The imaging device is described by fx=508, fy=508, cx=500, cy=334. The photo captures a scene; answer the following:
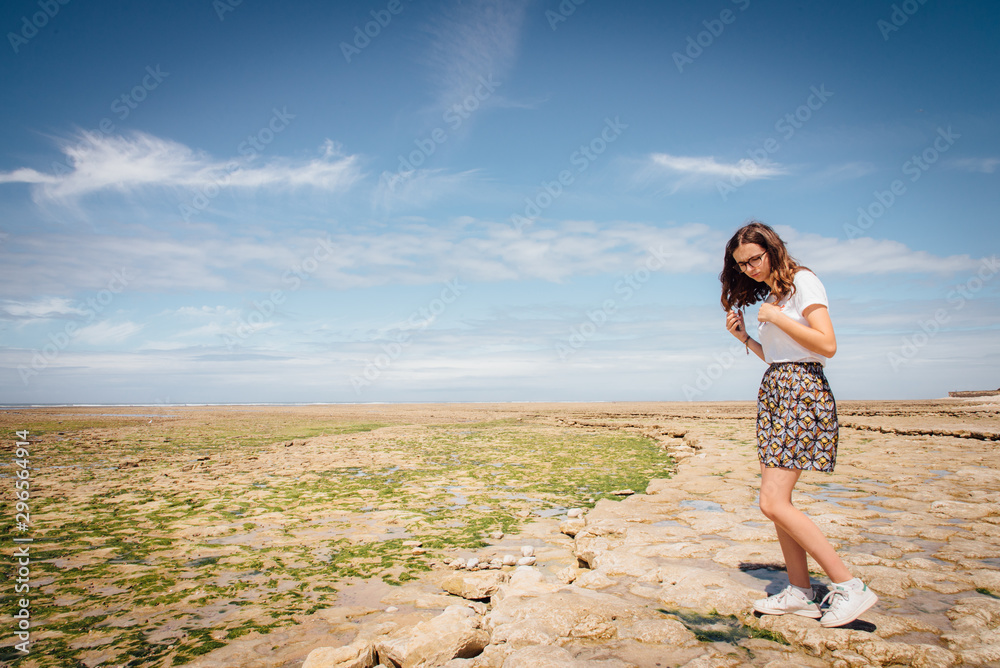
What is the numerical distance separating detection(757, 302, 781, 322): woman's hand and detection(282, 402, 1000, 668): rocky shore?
1678mm

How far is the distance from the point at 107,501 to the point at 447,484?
17.0ft

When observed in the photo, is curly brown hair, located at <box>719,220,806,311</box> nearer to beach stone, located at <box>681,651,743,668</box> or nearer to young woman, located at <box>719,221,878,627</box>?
young woman, located at <box>719,221,878,627</box>

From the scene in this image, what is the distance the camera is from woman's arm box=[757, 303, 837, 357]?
259 centimetres

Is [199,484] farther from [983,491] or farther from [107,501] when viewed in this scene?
[983,491]

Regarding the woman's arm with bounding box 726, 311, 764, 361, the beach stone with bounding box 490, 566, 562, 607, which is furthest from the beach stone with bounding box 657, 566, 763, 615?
the woman's arm with bounding box 726, 311, 764, 361

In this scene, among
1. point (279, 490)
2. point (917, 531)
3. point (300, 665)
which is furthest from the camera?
point (279, 490)

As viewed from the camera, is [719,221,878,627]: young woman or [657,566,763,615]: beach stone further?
[657,566,763,615]: beach stone

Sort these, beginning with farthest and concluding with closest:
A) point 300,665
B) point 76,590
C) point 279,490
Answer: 1. point 279,490
2. point 76,590
3. point 300,665

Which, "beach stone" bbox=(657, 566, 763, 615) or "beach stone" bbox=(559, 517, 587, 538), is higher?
"beach stone" bbox=(657, 566, 763, 615)

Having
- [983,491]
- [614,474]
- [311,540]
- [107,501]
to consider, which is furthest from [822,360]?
[107,501]

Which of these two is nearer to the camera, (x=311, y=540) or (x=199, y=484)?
(x=311, y=540)

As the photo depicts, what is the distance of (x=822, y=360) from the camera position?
108 inches

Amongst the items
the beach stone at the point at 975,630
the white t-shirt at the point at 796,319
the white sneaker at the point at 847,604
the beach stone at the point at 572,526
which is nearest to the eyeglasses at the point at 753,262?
the white t-shirt at the point at 796,319

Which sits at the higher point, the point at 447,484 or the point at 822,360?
the point at 822,360
